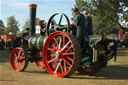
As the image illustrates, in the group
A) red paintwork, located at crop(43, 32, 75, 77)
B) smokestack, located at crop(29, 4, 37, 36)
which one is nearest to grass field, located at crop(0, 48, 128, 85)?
→ red paintwork, located at crop(43, 32, 75, 77)

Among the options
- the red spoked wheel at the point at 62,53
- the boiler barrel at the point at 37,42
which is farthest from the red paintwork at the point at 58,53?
the boiler barrel at the point at 37,42

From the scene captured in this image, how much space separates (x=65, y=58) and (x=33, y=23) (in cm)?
314

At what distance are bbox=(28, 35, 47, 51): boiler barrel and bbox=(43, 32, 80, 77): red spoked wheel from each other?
59 cm

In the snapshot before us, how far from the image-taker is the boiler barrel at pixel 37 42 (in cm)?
601

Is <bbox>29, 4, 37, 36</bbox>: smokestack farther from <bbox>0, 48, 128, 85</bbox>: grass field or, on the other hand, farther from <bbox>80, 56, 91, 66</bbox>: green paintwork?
<bbox>80, 56, 91, 66</bbox>: green paintwork

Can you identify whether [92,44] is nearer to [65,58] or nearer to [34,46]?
[65,58]

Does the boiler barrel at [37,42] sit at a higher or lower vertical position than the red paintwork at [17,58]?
higher

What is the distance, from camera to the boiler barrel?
6007 millimetres

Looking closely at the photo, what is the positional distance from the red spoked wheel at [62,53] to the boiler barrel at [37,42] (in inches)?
23.2

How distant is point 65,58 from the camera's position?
16.4 feet

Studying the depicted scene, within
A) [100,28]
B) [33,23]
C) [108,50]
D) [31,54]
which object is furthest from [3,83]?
[100,28]

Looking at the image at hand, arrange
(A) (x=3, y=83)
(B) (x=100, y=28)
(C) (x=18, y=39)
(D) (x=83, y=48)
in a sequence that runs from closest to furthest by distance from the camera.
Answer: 1. (A) (x=3, y=83)
2. (D) (x=83, y=48)
3. (C) (x=18, y=39)
4. (B) (x=100, y=28)

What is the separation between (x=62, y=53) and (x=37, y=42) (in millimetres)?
1599

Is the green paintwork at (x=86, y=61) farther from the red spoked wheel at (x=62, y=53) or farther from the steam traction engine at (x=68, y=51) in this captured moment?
the red spoked wheel at (x=62, y=53)
